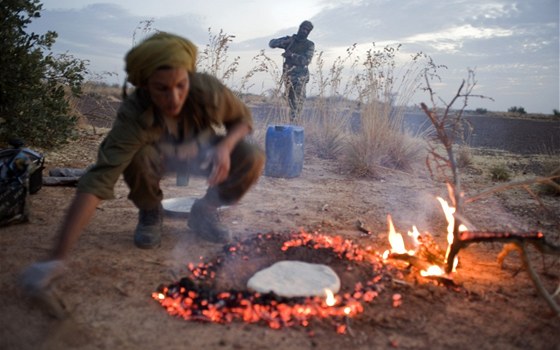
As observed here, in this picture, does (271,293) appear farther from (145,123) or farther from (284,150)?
(284,150)

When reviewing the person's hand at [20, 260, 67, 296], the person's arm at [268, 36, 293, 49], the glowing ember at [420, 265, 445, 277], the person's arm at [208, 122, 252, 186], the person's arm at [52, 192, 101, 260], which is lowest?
the glowing ember at [420, 265, 445, 277]

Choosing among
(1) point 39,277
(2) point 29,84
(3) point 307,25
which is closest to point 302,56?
(3) point 307,25

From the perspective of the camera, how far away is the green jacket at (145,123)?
6.81ft

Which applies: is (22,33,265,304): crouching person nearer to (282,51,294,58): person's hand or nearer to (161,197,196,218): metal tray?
(161,197,196,218): metal tray

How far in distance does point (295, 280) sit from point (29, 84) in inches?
147

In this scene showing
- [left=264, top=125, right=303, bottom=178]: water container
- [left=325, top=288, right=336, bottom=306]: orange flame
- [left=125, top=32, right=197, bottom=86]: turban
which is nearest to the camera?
[left=325, top=288, right=336, bottom=306]: orange flame

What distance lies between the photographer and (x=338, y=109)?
683cm

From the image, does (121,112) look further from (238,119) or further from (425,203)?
(425,203)

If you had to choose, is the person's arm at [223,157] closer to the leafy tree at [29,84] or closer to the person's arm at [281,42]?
the leafy tree at [29,84]

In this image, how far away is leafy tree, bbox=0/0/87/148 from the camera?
13.8 feet

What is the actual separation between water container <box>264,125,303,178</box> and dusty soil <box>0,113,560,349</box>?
901 mm

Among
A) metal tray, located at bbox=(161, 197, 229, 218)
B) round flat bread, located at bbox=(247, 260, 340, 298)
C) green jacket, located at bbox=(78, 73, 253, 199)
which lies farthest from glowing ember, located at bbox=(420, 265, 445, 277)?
metal tray, located at bbox=(161, 197, 229, 218)

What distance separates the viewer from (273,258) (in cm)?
260

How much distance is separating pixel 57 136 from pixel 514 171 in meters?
6.31
